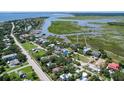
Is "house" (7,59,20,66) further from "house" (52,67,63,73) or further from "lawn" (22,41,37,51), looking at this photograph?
"house" (52,67,63,73)

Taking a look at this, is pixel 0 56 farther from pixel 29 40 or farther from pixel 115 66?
pixel 115 66

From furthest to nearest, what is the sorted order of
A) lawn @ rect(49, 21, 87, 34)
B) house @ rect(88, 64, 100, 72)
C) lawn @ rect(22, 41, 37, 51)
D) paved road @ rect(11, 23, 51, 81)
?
lawn @ rect(49, 21, 87, 34) < lawn @ rect(22, 41, 37, 51) < house @ rect(88, 64, 100, 72) < paved road @ rect(11, 23, 51, 81)

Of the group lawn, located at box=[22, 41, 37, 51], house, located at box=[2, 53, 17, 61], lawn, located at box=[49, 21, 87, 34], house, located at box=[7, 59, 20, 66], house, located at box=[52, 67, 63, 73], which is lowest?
house, located at box=[52, 67, 63, 73]

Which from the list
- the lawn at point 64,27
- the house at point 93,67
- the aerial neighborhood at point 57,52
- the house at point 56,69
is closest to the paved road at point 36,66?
the aerial neighborhood at point 57,52

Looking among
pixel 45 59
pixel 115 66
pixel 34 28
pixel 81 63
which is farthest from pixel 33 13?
pixel 115 66

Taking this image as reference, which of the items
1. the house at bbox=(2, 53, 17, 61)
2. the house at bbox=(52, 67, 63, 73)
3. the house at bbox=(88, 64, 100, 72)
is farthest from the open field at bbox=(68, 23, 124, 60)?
the house at bbox=(2, 53, 17, 61)

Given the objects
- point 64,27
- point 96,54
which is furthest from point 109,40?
point 64,27

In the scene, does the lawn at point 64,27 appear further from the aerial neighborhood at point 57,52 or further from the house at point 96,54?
the house at point 96,54

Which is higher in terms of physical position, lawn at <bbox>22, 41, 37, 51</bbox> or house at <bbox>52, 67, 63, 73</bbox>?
lawn at <bbox>22, 41, 37, 51</bbox>
